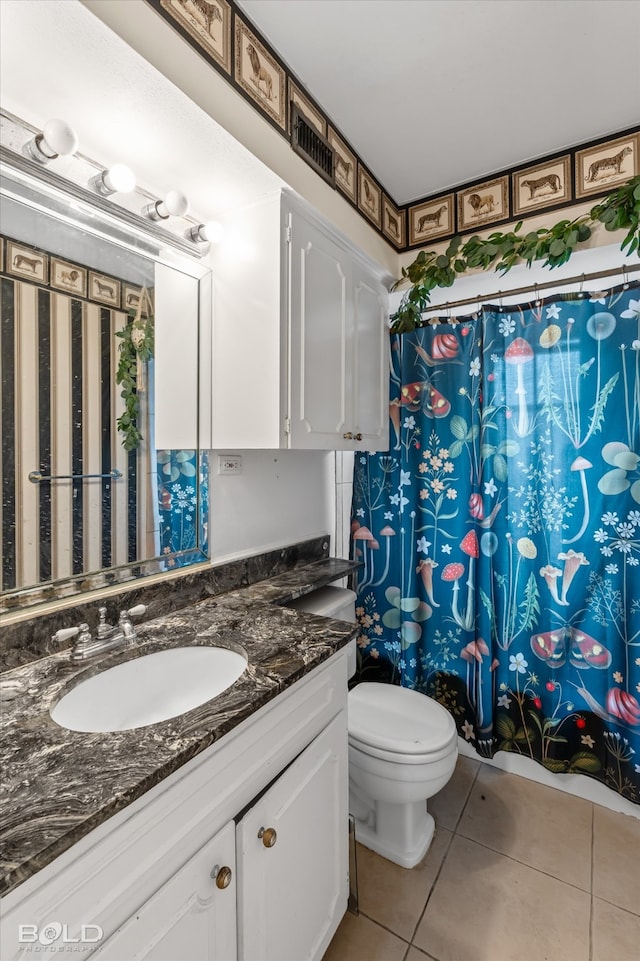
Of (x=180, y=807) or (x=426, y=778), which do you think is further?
(x=426, y=778)

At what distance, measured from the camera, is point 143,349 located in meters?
1.29

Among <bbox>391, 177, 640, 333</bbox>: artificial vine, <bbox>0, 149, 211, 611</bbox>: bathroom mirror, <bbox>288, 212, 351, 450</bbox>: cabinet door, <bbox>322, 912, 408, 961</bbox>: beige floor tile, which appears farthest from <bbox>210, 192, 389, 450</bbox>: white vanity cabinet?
<bbox>322, 912, 408, 961</bbox>: beige floor tile

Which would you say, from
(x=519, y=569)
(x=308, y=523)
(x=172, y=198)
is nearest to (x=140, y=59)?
(x=172, y=198)

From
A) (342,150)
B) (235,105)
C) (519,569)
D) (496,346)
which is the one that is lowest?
(519,569)

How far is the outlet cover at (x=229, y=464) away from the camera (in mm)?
→ 1538

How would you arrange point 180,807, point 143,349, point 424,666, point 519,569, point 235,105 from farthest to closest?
point 424,666
point 519,569
point 143,349
point 235,105
point 180,807

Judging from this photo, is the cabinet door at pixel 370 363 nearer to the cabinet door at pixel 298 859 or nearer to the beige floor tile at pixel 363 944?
the cabinet door at pixel 298 859

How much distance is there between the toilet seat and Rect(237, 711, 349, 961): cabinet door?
0.29 metres

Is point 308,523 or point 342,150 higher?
point 342,150

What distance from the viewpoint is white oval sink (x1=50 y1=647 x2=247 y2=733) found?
3.09ft

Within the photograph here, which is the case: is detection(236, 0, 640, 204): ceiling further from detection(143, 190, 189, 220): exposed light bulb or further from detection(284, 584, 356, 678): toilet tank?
detection(284, 584, 356, 678): toilet tank

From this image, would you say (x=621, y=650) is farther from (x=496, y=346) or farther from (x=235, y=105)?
(x=235, y=105)

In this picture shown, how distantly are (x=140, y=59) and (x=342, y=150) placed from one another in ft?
3.20

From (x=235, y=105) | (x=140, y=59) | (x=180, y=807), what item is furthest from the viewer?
(x=235, y=105)
